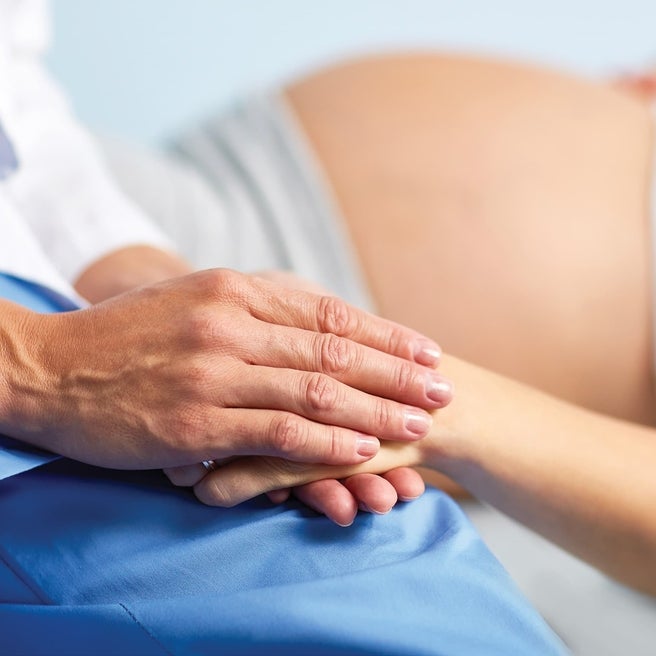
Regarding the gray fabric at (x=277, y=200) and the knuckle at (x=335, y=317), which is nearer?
the knuckle at (x=335, y=317)

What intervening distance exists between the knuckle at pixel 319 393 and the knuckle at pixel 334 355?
0.02 metres

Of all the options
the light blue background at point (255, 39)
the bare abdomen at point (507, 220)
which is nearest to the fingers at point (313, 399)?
the bare abdomen at point (507, 220)

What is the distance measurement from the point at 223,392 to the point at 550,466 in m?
0.26

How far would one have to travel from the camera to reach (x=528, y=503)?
0.66 metres

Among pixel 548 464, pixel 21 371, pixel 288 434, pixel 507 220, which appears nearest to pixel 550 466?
pixel 548 464

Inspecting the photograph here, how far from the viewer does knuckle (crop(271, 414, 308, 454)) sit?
1.79 feet

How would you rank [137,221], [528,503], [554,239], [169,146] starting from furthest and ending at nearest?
[169,146] → [554,239] → [137,221] → [528,503]

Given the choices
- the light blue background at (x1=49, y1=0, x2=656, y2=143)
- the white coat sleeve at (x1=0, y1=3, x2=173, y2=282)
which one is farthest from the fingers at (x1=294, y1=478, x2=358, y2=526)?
the light blue background at (x1=49, y1=0, x2=656, y2=143)

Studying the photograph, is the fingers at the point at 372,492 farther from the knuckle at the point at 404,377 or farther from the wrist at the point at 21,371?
the wrist at the point at 21,371

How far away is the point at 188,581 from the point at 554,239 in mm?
725

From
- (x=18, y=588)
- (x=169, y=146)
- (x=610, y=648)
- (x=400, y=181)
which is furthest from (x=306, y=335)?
(x=169, y=146)

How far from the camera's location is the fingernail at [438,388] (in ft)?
1.97

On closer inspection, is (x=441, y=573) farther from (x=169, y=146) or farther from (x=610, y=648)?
(x=169, y=146)

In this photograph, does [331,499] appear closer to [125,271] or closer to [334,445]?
[334,445]
